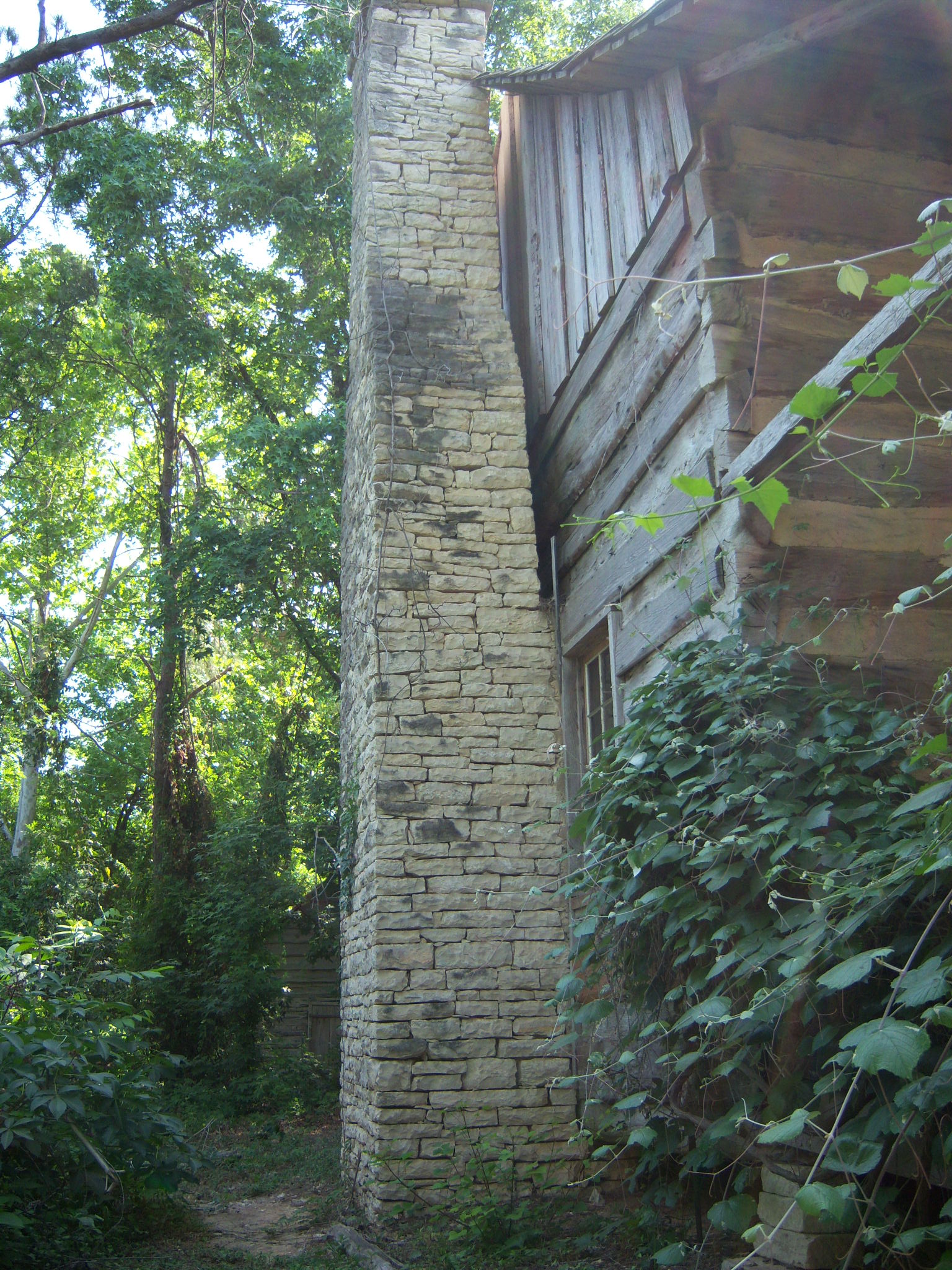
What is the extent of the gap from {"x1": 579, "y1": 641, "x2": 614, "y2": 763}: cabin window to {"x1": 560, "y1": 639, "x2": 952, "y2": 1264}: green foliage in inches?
63.5

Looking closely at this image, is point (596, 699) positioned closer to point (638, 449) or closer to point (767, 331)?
point (638, 449)

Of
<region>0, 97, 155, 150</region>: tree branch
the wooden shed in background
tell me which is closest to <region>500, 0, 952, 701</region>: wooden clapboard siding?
<region>0, 97, 155, 150</region>: tree branch

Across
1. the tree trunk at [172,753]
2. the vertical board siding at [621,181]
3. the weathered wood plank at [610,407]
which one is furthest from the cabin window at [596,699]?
the tree trunk at [172,753]

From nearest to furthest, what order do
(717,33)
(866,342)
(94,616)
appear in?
(866,342), (717,33), (94,616)

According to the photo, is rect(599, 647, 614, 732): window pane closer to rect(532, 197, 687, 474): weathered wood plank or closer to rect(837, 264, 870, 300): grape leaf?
rect(532, 197, 687, 474): weathered wood plank

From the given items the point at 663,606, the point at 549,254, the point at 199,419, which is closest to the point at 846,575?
the point at 663,606

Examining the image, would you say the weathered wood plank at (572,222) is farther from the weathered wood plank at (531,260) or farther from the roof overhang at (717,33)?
the roof overhang at (717,33)

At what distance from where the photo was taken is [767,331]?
406cm

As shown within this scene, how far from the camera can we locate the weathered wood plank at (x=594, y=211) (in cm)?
552

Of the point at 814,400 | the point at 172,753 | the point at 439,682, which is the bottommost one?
the point at 814,400

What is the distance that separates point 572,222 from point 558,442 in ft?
4.41

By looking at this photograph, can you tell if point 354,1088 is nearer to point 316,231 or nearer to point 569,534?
point 569,534

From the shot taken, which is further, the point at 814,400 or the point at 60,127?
the point at 60,127

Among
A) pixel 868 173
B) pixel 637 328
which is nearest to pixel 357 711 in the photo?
pixel 637 328
